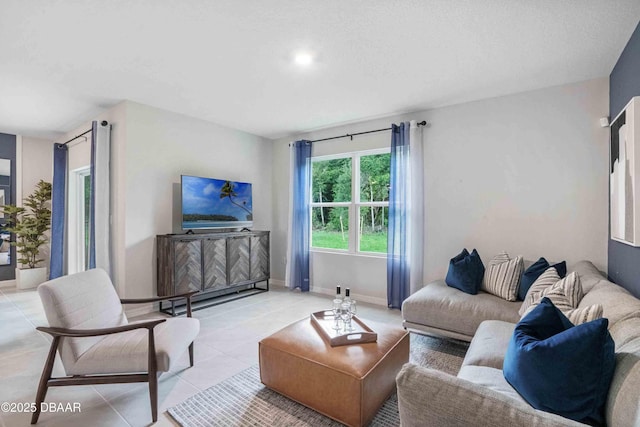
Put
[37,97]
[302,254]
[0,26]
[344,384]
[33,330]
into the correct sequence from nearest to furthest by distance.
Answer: [344,384]
[0,26]
[33,330]
[37,97]
[302,254]

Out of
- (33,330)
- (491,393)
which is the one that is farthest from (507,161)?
(33,330)

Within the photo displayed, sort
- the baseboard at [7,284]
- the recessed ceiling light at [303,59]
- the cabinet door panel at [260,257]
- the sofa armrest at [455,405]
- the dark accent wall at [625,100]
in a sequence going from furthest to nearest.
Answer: the baseboard at [7,284] < the cabinet door panel at [260,257] < the recessed ceiling light at [303,59] < the dark accent wall at [625,100] < the sofa armrest at [455,405]

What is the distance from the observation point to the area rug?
183 centimetres

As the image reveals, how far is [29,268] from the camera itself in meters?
5.15

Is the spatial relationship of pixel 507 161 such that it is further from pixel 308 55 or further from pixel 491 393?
pixel 491 393

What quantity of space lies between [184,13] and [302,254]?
3.53 metres

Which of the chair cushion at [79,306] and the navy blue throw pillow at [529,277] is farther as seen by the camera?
the navy blue throw pillow at [529,277]

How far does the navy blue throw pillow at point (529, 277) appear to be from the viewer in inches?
109

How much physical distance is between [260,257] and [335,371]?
3.26 m

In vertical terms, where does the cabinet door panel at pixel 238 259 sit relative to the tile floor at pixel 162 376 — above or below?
above

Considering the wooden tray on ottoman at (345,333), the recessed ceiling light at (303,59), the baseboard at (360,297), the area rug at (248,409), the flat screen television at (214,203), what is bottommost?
the area rug at (248,409)

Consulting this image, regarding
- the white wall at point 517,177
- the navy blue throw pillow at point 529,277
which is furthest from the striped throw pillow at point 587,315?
the white wall at point 517,177

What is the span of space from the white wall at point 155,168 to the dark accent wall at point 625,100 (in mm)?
4466

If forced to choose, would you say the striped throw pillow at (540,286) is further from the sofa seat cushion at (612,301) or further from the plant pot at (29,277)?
the plant pot at (29,277)
